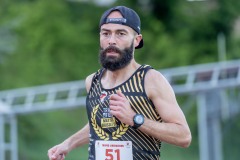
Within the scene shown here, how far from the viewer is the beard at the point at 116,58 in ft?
20.7

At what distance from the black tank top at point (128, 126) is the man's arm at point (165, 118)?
7cm

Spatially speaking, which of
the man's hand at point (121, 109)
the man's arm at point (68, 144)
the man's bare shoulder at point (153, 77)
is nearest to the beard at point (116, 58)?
the man's bare shoulder at point (153, 77)

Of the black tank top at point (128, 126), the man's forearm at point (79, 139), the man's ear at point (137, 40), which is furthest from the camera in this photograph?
the man's forearm at point (79, 139)

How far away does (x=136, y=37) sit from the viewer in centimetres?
647

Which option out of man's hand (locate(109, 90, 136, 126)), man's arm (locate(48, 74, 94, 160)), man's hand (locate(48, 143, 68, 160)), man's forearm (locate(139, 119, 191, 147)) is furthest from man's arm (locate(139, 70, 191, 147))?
man's hand (locate(48, 143, 68, 160))

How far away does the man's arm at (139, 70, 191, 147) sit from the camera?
6.12 m

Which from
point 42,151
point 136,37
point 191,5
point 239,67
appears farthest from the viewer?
point 191,5

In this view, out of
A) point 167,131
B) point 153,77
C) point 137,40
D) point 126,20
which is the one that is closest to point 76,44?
point 137,40

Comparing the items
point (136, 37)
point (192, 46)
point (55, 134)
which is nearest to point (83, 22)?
point (192, 46)

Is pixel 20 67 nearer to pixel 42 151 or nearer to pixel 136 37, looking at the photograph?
pixel 42 151

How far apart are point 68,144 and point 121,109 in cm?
92

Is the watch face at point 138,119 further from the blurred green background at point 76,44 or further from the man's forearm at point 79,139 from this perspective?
the blurred green background at point 76,44

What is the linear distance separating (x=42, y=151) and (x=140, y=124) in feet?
71.6

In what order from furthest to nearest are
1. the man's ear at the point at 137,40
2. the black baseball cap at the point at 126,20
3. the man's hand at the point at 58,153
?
1. the man's hand at the point at 58,153
2. the man's ear at the point at 137,40
3. the black baseball cap at the point at 126,20
